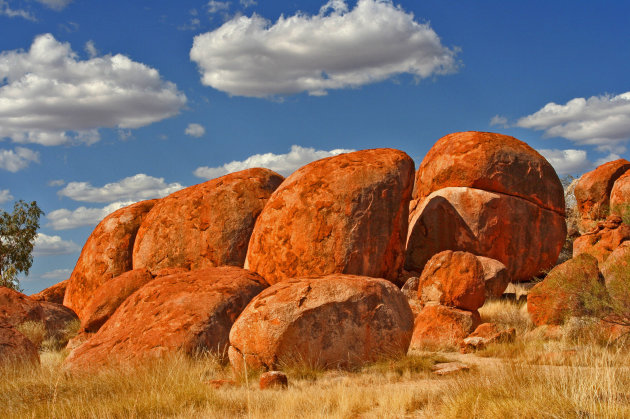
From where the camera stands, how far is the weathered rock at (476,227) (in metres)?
15.2

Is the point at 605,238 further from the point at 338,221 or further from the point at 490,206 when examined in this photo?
the point at 338,221

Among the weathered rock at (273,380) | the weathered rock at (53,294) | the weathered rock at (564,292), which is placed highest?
the weathered rock at (53,294)

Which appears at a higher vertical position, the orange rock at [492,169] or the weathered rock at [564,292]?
the orange rock at [492,169]

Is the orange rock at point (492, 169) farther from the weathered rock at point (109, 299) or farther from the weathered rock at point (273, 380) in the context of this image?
the weathered rock at point (273, 380)

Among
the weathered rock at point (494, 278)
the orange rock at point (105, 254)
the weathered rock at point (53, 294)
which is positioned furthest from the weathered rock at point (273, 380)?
the weathered rock at point (53, 294)

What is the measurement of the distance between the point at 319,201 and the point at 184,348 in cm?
376

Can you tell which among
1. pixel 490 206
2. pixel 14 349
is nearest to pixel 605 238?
pixel 490 206

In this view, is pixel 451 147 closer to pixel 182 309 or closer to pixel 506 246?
pixel 506 246

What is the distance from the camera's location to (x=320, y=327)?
326 inches

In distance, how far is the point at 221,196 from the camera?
13562mm

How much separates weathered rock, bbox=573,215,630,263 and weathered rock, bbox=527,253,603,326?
2.76m

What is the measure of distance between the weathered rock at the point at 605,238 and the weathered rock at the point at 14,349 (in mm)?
10752

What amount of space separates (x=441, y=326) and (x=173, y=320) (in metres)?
4.45

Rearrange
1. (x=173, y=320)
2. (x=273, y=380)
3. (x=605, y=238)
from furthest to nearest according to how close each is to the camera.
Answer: (x=605, y=238) < (x=173, y=320) < (x=273, y=380)
